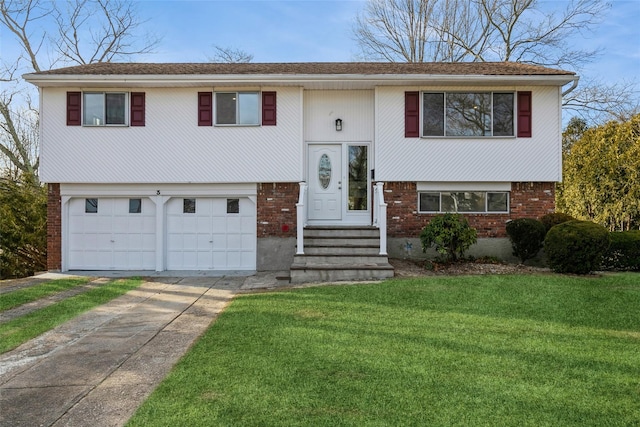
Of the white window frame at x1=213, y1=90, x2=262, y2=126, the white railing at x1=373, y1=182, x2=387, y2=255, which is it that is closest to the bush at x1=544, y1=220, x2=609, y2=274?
the white railing at x1=373, y1=182, x2=387, y2=255

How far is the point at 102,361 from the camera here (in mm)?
4766

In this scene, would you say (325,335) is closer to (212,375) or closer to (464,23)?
(212,375)

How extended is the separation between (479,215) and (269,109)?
251 inches

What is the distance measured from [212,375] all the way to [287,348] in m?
0.99

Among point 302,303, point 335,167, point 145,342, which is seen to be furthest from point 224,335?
point 335,167

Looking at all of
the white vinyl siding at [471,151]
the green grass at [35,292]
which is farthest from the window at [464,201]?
→ the green grass at [35,292]

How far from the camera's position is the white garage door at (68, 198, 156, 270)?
11.8 m

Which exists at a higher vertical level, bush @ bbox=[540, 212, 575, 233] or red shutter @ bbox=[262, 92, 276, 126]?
red shutter @ bbox=[262, 92, 276, 126]

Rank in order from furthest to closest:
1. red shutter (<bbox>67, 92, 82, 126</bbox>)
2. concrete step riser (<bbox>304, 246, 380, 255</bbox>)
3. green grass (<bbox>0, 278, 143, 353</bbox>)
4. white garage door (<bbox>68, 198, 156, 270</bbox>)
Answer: white garage door (<bbox>68, 198, 156, 270</bbox>)
red shutter (<bbox>67, 92, 82, 126</bbox>)
concrete step riser (<bbox>304, 246, 380, 255</bbox>)
green grass (<bbox>0, 278, 143, 353</bbox>)

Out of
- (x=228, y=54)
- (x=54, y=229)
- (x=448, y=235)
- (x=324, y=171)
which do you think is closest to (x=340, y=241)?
(x=324, y=171)

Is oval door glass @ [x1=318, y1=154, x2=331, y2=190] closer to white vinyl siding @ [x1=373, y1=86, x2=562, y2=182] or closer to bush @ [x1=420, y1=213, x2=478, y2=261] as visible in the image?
white vinyl siding @ [x1=373, y1=86, x2=562, y2=182]

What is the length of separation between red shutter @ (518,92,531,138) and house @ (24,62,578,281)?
0.04 meters

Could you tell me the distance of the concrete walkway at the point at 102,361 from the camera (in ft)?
11.6

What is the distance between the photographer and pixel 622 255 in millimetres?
10547
